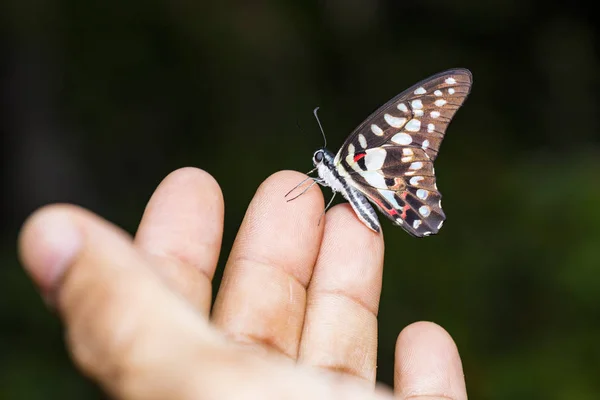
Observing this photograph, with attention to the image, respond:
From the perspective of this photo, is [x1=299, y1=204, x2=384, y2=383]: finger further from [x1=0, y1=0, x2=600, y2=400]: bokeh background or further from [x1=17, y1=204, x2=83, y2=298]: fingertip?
[x1=0, y1=0, x2=600, y2=400]: bokeh background

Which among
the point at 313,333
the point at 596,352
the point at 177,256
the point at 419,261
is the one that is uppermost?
the point at 177,256

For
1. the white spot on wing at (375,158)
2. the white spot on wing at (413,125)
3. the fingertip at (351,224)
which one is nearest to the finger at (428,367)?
the fingertip at (351,224)

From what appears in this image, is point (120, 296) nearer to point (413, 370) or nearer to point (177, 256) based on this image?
point (177, 256)

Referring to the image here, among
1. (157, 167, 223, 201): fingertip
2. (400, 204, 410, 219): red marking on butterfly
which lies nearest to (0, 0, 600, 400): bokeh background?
(400, 204, 410, 219): red marking on butterfly

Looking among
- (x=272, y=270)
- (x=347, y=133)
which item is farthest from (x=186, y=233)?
(x=347, y=133)

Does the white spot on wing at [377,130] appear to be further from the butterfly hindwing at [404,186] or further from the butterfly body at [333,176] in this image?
the butterfly body at [333,176]

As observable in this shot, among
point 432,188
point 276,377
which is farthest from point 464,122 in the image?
point 276,377
